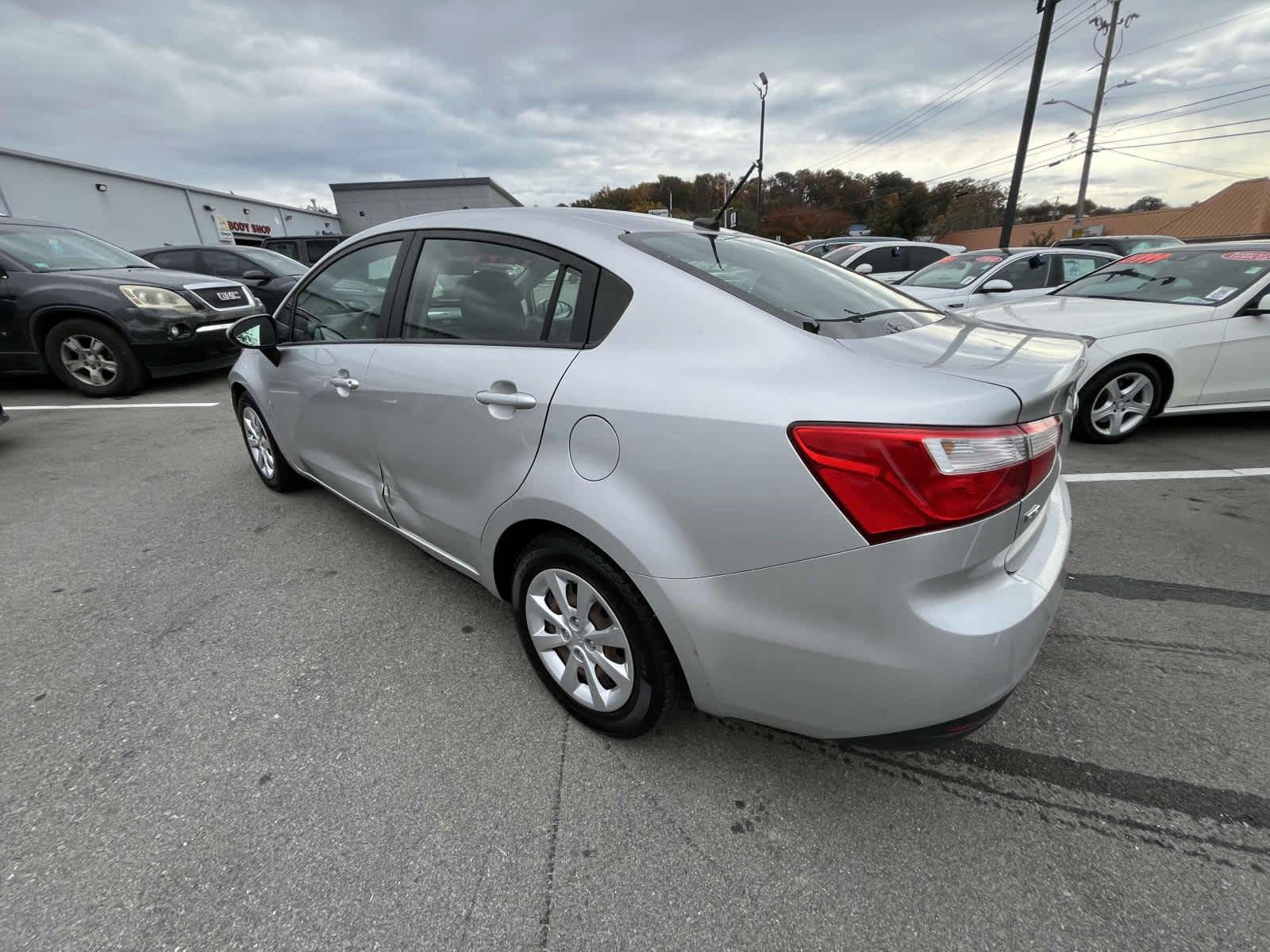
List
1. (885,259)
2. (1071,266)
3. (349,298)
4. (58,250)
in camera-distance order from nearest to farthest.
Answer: (349,298), (58,250), (1071,266), (885,259)

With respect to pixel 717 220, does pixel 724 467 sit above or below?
below

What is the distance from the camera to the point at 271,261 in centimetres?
925

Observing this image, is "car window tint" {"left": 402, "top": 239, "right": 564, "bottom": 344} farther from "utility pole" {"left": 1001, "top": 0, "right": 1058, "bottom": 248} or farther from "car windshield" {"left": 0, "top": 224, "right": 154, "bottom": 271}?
"utility pole" {"left": 1001, "top": 0, "right": 1058, "bottom": 248}

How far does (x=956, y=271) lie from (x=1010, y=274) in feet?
2.45

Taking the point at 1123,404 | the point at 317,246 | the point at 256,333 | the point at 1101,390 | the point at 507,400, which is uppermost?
the point at 317,246

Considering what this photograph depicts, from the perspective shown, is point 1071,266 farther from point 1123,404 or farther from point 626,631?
point 626,631

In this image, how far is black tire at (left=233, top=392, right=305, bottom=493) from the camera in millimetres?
3521

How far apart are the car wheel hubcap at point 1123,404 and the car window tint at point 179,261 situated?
37.5ft

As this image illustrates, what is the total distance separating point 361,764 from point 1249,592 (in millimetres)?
3657

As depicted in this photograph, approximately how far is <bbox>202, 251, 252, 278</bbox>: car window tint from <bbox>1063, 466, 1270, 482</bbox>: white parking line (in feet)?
34.4

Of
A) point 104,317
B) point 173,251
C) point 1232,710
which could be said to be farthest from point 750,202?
point 1232,710

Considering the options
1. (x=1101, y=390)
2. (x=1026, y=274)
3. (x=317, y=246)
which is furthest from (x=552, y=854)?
(x=317, y=246)

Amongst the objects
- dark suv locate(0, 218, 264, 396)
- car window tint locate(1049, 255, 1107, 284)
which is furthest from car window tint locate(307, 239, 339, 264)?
car window tint locate(1049, 255, 1107, 284)

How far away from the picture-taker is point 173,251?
363 inches
